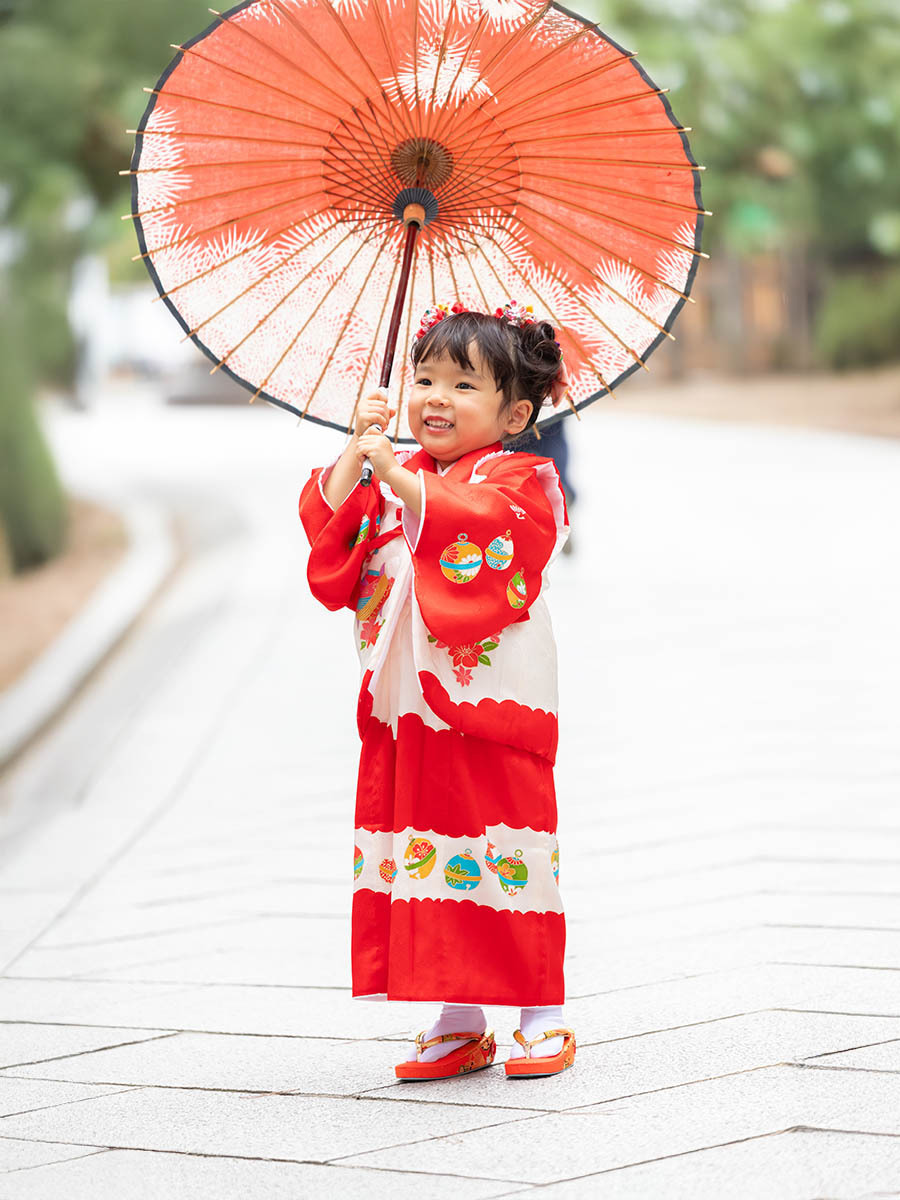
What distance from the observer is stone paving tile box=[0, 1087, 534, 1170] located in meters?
2.64

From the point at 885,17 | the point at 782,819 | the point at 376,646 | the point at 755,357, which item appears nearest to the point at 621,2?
the point at 885,17

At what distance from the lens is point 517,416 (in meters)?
2.88

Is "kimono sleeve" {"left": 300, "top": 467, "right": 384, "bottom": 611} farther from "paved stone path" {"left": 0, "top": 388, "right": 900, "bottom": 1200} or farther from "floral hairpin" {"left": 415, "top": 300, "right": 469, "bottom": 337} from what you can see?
"paved stone path" {"left": 0, "top": 388, "right": 900, "bottom": 1200}

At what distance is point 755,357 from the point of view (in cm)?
3014

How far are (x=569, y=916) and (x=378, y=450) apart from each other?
64.0 inches

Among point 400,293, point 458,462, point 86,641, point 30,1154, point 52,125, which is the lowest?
point 30,1154

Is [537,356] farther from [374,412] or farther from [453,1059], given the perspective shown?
[453,1059]

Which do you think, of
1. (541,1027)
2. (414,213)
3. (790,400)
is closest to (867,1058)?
(541,1027)

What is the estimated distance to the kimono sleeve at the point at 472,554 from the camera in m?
2.68

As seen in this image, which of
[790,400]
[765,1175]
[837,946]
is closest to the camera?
[765,1175]

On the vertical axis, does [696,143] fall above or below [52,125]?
above

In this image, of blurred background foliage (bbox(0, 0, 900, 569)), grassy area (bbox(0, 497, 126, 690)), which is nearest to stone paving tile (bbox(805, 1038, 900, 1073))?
blurred background foliage (bbox(0, 0, 900, 569))

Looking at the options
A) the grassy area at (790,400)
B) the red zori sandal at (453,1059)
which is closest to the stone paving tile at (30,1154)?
the red zori sandal at (453,1059)

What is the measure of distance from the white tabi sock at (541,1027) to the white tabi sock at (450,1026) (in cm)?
9
